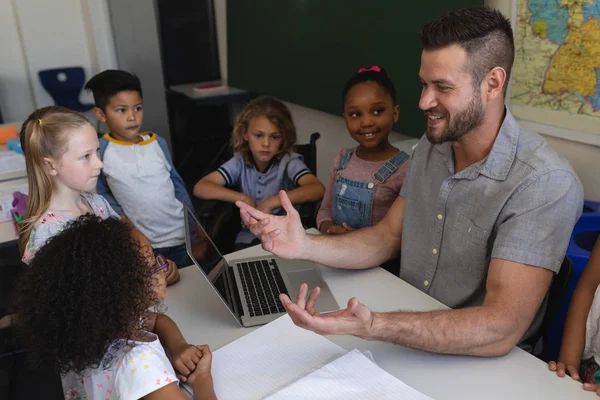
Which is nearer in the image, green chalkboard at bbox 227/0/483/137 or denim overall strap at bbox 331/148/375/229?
denim overall strap at bbox 331/148/375/229

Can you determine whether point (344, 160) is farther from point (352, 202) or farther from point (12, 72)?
point (12, 72)

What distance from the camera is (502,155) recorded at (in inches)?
50.2

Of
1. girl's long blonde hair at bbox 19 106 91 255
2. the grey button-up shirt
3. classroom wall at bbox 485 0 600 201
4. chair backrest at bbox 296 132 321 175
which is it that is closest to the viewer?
the grey button-up shirt

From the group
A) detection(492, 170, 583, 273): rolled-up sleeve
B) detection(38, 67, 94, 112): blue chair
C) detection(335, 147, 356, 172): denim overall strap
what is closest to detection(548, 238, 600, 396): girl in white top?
detection(492, 170, 583, 273): rolled-up sleeve

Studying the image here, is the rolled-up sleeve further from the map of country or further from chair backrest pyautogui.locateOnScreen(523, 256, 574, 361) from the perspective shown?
the map of country

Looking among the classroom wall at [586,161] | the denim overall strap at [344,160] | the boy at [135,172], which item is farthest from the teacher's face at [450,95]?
the boy at [135,172]

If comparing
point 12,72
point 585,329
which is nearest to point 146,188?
point 585,329

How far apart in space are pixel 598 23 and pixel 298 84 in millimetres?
2193

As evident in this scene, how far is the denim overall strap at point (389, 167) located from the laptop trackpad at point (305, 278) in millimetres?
621

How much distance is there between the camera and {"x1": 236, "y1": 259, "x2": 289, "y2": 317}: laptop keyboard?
1309 millimetres

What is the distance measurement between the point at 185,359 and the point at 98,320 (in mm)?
208

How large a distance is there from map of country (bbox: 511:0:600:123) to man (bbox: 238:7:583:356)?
0.84 m

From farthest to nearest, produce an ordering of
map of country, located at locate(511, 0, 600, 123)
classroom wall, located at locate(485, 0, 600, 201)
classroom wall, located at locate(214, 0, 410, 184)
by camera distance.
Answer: classroom wall, located at locate(214, 0, 410, 184) < classroom wall, located at locate(485, 0, 600, 201) < map of country, located at locate(511, 0, 600, 123)

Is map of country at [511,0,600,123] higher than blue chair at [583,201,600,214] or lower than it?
higher
